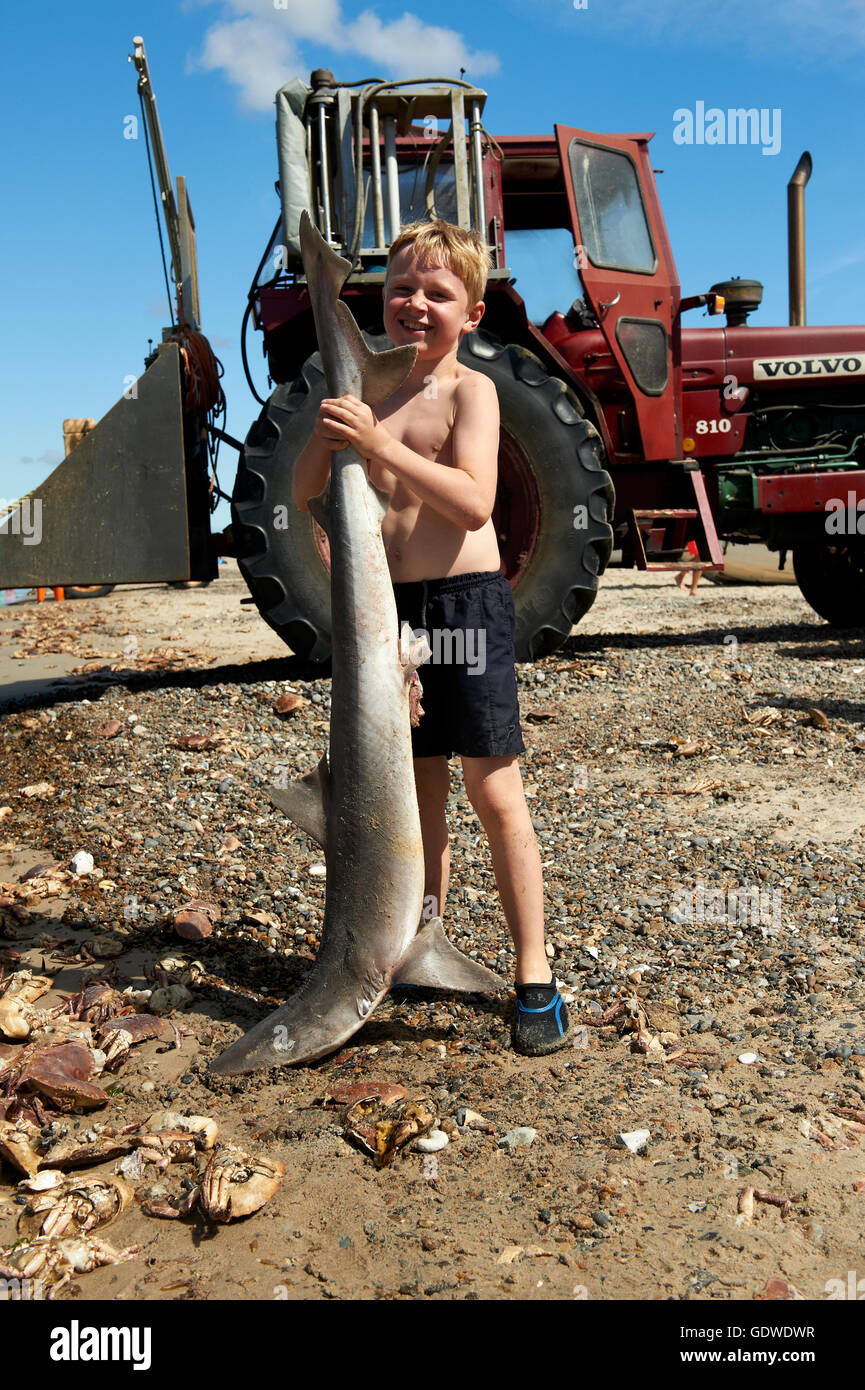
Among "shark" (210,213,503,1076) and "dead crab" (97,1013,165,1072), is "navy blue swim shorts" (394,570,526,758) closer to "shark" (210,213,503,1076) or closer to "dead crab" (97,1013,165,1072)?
"shark" (210,213,503,1076)

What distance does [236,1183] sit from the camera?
1.89 meters

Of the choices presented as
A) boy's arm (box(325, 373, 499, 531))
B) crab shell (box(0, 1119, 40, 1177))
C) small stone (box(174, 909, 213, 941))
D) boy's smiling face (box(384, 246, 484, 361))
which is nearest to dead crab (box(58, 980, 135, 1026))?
small stone (box(174, 909, 213, 941))

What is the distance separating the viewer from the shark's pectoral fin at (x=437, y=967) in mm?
2367

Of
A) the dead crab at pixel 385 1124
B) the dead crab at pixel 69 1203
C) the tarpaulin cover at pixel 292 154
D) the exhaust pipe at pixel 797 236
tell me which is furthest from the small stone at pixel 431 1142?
the exhaust pipe at pixel 797 236

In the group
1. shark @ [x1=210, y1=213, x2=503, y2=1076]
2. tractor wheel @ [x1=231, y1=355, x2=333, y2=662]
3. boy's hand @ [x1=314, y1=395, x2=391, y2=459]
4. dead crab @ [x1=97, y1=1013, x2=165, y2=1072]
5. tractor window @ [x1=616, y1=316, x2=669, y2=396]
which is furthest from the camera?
tractor window @ [x1=616, y1=316, x2=669, y2=396]

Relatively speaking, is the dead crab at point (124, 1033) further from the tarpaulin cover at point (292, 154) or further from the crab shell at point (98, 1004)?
the tarpaulin cover at point (292, 154)

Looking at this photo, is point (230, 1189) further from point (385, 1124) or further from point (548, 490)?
point (548, 490)

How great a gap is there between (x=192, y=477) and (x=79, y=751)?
1639 mm

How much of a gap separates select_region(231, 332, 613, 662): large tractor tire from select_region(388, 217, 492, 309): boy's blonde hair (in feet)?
9.31

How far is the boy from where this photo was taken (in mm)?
2385

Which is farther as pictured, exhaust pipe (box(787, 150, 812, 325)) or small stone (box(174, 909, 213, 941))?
exhaust pipe (box(787, 150, 812, 325))

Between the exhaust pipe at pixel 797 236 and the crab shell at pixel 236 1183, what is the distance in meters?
7.67
